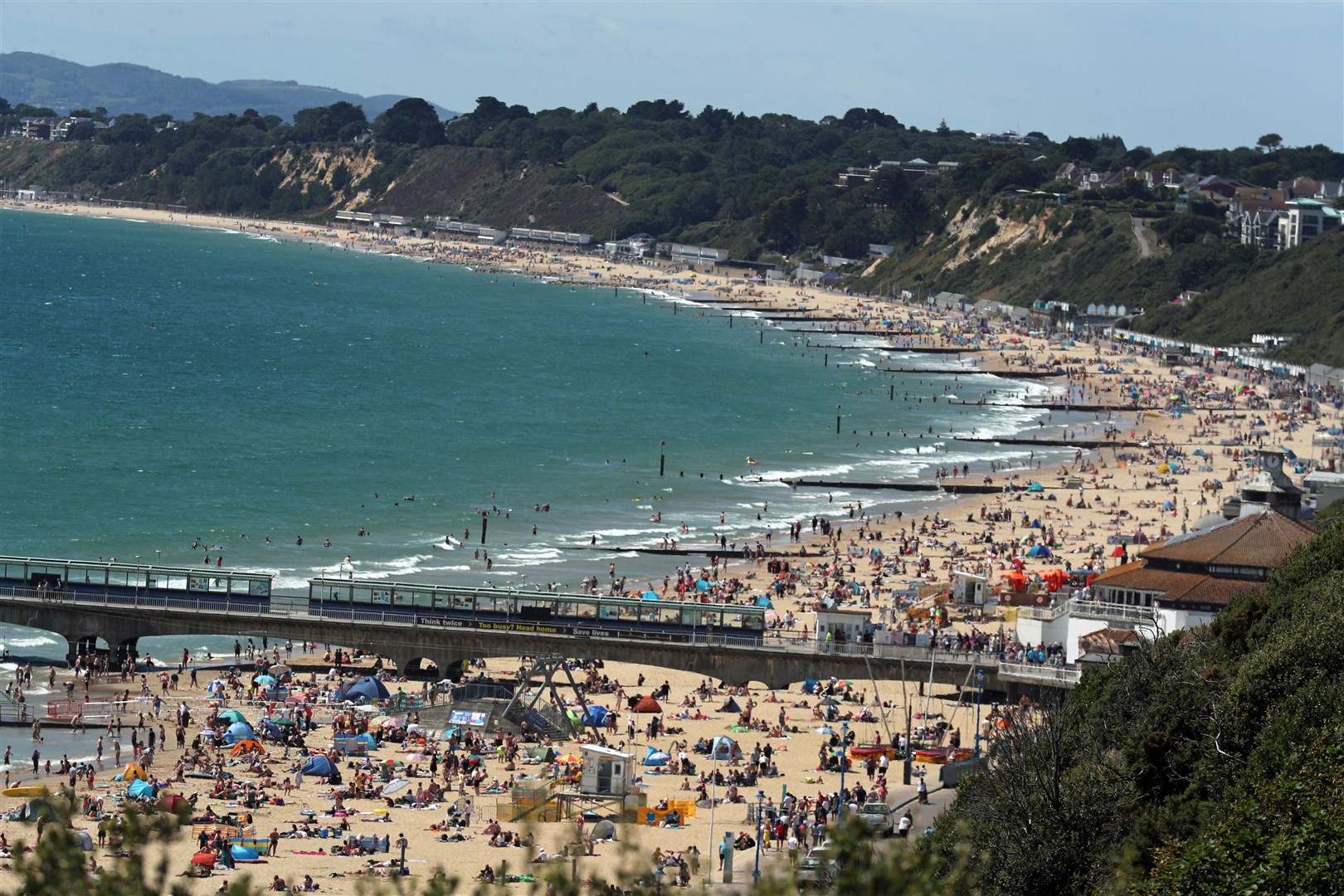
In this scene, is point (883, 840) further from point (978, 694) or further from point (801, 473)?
point (801, 473)

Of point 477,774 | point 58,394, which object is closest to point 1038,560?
point 477,774

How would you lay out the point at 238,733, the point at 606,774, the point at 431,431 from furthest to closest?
the point at 431,431
the point at 238,733
the point at 606,774

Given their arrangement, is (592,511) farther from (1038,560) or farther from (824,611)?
(824,611)

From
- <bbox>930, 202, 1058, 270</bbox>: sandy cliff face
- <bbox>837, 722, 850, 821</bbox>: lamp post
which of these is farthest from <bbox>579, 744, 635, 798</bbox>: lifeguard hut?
<bbox>930, 202, 1058, 270</bbox>: sandy cliff face

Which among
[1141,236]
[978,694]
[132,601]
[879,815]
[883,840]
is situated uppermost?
[1141,236]

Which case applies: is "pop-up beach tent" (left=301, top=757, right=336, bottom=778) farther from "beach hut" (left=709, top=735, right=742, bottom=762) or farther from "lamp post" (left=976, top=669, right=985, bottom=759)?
"lamp post" (left=976, top=669, right=985, bottom=759)

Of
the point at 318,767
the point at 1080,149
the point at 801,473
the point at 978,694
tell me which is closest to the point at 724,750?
the point at 978,694
